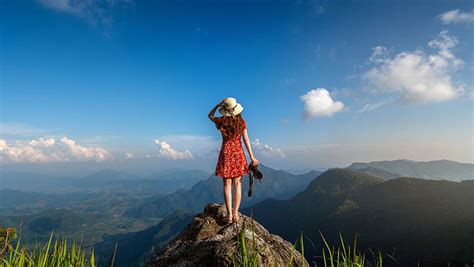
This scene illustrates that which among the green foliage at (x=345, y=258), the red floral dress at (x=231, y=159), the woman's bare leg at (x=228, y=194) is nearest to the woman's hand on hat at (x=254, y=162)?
the red floral dress at (x=231, y=159)

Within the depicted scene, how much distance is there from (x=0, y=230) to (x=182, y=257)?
19.3 m

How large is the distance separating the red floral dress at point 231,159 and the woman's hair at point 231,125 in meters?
0.11

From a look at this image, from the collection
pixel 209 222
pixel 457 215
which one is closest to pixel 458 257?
pixel 457 215

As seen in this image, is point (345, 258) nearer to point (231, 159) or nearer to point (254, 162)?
point (254, 162)

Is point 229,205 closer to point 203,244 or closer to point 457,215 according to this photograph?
point 203,244

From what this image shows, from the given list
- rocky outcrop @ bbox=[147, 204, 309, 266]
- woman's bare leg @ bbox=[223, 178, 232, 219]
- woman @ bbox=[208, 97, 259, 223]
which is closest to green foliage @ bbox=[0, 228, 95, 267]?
rocky outcrop @ bbox=[147, 204, 309, 266]

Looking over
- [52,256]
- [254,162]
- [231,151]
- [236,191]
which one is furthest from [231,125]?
[52,256]

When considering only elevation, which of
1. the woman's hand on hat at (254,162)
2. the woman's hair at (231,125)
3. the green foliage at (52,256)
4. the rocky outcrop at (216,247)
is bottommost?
the rocky outcrop at (216,247)

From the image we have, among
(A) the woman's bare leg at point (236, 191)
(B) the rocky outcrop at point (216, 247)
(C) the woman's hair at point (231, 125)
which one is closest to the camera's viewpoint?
(B) the rocky outcrop at point (216, 247)

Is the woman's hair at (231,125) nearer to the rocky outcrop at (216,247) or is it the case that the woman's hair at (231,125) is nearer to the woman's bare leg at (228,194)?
the woman's bare leg at (228,194)

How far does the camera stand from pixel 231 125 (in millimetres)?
8695

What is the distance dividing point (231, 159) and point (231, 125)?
985mm

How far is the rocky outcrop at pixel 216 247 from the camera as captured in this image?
6133mm

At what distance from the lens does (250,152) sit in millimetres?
8758
